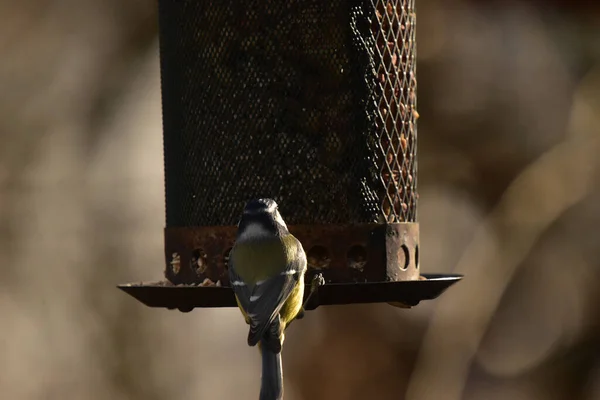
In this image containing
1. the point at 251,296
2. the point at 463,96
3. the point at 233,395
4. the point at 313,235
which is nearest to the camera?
the point at 251,296

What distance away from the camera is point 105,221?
27.9 ft

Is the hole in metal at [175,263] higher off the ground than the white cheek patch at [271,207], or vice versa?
the white cheek patch at [271,207]

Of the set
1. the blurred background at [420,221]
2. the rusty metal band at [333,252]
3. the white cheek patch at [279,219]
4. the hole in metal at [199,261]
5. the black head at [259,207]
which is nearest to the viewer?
the black head at [259,207]

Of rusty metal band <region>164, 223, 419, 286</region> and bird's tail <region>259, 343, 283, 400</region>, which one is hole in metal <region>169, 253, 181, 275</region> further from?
bird's tail <region>259, 343, 283, 400</region>

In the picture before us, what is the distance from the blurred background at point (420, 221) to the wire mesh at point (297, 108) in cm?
364

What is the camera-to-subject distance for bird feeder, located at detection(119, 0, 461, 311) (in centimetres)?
476

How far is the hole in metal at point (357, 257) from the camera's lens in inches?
189

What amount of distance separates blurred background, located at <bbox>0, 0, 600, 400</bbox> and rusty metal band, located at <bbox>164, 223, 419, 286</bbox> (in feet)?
11.6

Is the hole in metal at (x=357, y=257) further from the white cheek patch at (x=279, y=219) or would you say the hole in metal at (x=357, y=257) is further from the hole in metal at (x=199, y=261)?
the hole in metal at (x=199, y=261)

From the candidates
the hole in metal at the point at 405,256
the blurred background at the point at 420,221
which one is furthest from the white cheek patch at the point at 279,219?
the blurred background at the point at 420,221

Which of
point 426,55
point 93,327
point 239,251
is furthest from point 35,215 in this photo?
point 239,251

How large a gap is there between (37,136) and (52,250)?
2.38 ft

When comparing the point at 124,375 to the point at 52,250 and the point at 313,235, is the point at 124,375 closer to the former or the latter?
the point at 52,250

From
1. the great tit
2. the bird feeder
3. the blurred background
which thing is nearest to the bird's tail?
the great tit
